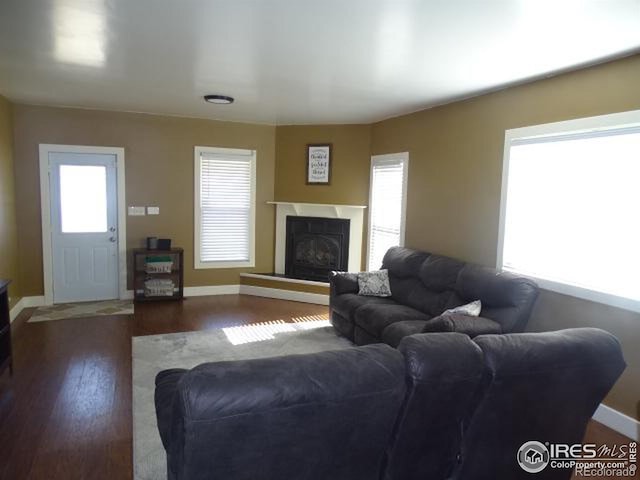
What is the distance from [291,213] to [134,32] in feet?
13.2

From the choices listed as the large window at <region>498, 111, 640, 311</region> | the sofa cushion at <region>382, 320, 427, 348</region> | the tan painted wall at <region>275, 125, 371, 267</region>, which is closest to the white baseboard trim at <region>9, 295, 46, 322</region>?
the tan painted wall at <region>275, 125, 371, 267</region>

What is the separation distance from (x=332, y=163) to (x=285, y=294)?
2070 mm

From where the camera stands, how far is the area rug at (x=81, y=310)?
5.26 m

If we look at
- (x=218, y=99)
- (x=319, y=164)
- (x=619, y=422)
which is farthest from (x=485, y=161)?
(x=218, y=99)

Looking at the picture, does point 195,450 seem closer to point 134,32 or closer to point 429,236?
point 134,32

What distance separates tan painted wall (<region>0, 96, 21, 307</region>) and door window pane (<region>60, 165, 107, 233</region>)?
1.82ft

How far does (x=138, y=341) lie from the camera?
177 inches

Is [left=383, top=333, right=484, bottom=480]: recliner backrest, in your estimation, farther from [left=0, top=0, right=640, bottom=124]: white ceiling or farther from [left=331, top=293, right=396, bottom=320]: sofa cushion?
[left=331, top=293, right=396, bottom=320]: sofa cushion

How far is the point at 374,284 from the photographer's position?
477 centimetres

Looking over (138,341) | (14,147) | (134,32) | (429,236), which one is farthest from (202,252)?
(134,32)

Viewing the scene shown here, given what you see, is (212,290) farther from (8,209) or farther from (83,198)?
(8,209)

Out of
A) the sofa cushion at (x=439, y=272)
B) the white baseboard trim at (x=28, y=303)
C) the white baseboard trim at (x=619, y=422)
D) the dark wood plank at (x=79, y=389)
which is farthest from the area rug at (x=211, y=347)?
the white baseboard trim at (x=619, y=422)

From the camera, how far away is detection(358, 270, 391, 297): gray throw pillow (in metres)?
4.75

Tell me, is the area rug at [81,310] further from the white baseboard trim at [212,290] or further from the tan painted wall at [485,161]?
the tan painted wall at [485,161]
